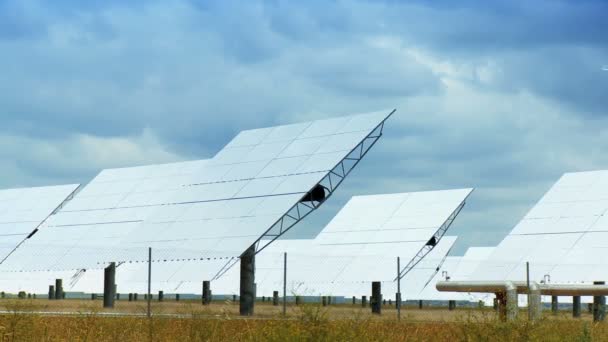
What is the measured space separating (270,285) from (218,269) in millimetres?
27302

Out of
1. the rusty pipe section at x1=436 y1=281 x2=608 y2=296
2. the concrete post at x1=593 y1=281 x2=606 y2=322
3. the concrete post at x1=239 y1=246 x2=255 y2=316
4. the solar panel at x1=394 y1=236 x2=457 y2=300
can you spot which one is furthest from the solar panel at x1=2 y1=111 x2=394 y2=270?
the solar panel at x1=394 y1=236 x2=457 y2=300

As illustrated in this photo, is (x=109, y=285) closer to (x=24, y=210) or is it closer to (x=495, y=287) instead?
(x=24, y=210)

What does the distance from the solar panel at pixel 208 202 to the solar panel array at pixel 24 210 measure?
37.2 inches

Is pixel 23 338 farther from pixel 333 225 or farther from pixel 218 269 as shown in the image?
pixel 333 225

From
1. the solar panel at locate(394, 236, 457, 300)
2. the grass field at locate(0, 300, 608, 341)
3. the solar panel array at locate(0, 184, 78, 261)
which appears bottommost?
the grass field at locate(0, 300, 608, 341)

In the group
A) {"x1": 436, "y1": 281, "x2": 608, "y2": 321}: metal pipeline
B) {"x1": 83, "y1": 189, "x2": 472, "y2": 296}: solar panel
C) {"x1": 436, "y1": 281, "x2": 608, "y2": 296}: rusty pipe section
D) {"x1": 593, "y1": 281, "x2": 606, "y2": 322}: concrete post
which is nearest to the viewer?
{"x1": 436, "y1": 281, "x2": 608, "y2": 321}: metal pipeline

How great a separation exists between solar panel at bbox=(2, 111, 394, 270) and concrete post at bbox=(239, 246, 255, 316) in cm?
51

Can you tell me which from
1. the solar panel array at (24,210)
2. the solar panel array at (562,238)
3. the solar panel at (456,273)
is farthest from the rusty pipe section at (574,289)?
the solar panel array at (24,210)

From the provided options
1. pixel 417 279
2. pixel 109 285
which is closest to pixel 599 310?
pixel 109 285

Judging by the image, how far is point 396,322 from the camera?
2080 centimetres

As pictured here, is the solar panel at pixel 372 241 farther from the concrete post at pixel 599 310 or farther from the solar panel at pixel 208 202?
the concrete post at pixel 599 310

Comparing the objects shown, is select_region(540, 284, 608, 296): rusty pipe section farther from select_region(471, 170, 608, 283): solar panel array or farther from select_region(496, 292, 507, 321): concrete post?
select_region(471, 170, 608, 283): solar panel array

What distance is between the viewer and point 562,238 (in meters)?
37.9

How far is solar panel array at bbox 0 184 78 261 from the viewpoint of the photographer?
134ft
